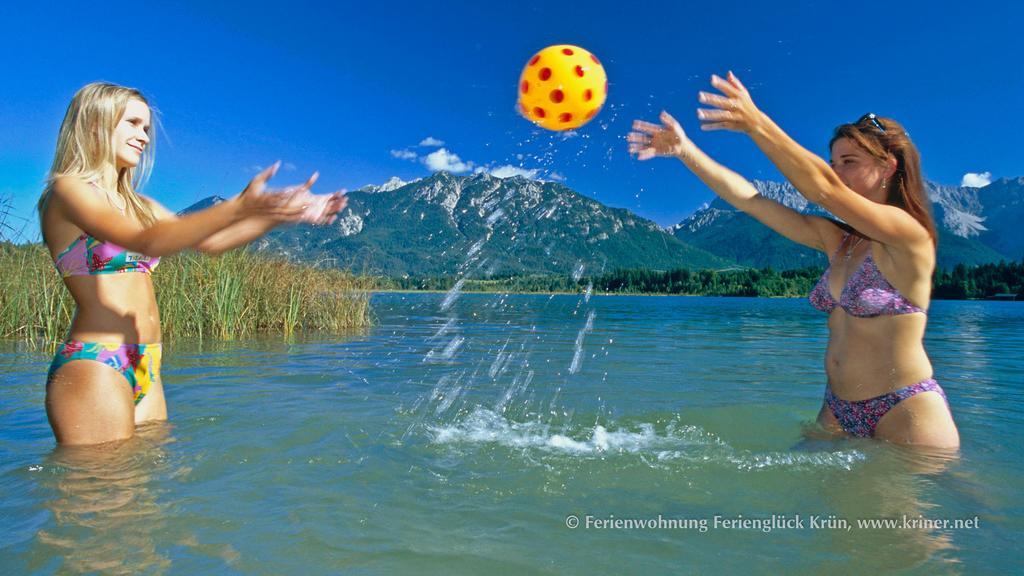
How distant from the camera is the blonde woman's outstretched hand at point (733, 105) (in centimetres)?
320

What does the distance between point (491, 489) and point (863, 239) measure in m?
2.87

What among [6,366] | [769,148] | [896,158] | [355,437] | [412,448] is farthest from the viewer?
[6,366]

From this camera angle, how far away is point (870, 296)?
375 cm

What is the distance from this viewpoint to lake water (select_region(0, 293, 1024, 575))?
267 centimetres

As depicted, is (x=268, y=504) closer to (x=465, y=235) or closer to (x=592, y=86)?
(x=592, y=86)

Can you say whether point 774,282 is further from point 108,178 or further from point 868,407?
point 108,178

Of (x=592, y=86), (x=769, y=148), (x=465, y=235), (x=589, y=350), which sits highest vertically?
(x=465, y=235)

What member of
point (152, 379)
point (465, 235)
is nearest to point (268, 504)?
point (152, 379)

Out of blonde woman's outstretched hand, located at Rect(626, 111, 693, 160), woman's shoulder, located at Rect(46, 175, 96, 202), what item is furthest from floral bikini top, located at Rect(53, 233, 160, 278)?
blonde woman's outstretched hand, located at Rect(626, 111, 693, 160)

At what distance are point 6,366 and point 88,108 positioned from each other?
6.83 metres

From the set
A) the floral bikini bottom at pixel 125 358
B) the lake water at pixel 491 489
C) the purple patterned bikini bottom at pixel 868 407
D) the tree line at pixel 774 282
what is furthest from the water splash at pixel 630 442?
the tree line at pixel 774 282

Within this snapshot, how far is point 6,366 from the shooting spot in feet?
26.9

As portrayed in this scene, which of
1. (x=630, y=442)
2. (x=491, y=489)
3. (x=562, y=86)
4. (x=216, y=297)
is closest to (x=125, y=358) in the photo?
(x=491, y=489)

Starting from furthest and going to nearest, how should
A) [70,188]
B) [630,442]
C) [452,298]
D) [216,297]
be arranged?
1. [452,298]
2. [216,297]
3. [630,442]
4. [70,188]
